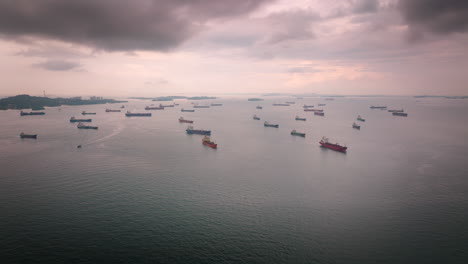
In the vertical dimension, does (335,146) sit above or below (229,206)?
above

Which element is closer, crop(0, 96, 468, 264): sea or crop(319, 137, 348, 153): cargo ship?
crop(0, 96, 468, 264): sea

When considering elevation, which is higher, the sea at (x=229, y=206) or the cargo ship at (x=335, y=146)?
the cargo ship at (x=335, y=146)

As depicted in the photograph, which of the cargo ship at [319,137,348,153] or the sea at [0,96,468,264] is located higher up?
the cargo ship at [319,137,348,153]

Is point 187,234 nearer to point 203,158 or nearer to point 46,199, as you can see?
point 46,199

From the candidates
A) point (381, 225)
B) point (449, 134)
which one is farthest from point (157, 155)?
point (449, 134)

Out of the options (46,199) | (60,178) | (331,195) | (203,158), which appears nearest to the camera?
(46,199)

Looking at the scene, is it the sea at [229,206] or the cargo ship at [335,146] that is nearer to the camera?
the sea at [229,206]

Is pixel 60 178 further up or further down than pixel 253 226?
further up

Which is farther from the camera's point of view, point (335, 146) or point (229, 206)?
point (335, 146)
